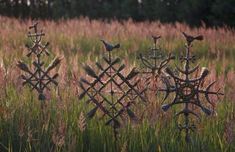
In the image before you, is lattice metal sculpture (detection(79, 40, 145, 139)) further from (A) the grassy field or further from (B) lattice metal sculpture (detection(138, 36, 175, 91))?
(B) lattice metal sculpture (detection(138, 36, 175, 91))

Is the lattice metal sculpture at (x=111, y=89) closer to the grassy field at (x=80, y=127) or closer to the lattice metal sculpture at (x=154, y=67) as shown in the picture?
the grassy field at (x=80, y=127)

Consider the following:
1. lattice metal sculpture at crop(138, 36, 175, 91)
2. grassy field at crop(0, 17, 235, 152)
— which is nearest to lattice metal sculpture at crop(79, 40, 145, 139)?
grassy field at crop(0, 17, 235, 152)

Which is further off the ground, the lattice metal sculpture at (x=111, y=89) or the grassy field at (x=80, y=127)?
the lattice metal sculpture at (x=111, y=89)

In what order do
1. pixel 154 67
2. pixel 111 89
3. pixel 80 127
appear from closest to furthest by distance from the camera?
1. pixel 80 127
2. pixel 111 89
3. pixel 154 67

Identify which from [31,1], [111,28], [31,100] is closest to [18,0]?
[31,1]

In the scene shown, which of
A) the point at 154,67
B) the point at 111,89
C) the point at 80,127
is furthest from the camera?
the point at 154,67

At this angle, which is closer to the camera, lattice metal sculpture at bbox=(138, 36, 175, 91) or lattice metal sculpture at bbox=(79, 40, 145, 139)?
lattice metal sculpture at bbox=(79, 40, 145, 139)

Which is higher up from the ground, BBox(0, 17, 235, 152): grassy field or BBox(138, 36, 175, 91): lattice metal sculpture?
BBox(138, 36, 175, 91): lattice metal sculpture

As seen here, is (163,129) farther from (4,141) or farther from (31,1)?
(31,1)

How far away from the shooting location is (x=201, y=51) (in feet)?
21.7

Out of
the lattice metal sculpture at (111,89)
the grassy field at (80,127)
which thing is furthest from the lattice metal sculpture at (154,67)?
the lattice metal sculpture at (111,89)

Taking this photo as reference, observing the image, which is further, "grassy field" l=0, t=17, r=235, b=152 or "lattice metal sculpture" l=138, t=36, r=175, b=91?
"lattice metal sculpture" l=138, t=36, r=175, b=91

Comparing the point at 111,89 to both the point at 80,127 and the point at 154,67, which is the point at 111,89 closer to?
the point at 80,127

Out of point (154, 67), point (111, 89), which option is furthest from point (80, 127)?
point (154, 67)
